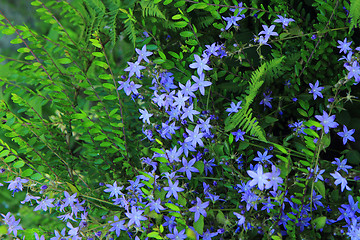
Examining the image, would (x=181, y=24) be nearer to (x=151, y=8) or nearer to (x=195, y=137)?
(x=151, y=8)

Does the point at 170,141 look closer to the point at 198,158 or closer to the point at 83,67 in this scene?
the point at 198,158

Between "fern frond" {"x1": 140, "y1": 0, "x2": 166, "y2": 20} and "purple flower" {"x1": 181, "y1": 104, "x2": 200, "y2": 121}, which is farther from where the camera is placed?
"fern frond" {"x1": 140, "y1": 0, "x2": 166, "y2": 20}

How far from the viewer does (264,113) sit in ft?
3.80

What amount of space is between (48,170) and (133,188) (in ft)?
1.25

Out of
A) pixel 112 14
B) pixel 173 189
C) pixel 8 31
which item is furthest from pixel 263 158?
pixel 8 31

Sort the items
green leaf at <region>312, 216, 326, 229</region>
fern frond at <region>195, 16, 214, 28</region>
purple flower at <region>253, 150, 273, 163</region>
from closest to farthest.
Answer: green leaf at <region>312, 216, 326, 229</region> → purple flower at <region>253, 150, 273, 163</region> → fern frond at <region>195, 16, 214, 28</region>

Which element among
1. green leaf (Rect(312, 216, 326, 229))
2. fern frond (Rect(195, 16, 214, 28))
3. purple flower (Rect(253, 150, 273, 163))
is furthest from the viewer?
fern frond (Rect(195, 16, 214, 28))

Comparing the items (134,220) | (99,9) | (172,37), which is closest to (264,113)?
(172,37)

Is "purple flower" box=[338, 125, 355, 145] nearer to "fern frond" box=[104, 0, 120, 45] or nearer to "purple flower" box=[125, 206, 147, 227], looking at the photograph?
"purple flower" box=[125, 206, 147, 227]

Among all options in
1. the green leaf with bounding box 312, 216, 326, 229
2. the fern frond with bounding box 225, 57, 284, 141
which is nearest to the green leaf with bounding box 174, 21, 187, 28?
the fern frond with bounding box 225, 57, 284, 141

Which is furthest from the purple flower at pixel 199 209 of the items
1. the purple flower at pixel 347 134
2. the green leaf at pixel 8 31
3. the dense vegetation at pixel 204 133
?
the green leaf at pixel 8 31

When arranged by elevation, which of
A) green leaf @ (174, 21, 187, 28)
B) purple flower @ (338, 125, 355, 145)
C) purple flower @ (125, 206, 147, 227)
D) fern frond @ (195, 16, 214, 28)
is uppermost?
green leaf @ (174, 21, 187, 28)

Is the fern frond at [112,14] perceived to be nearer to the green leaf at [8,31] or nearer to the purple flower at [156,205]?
the green leaf at [8,31]

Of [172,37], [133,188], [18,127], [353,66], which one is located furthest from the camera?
[172,37]
